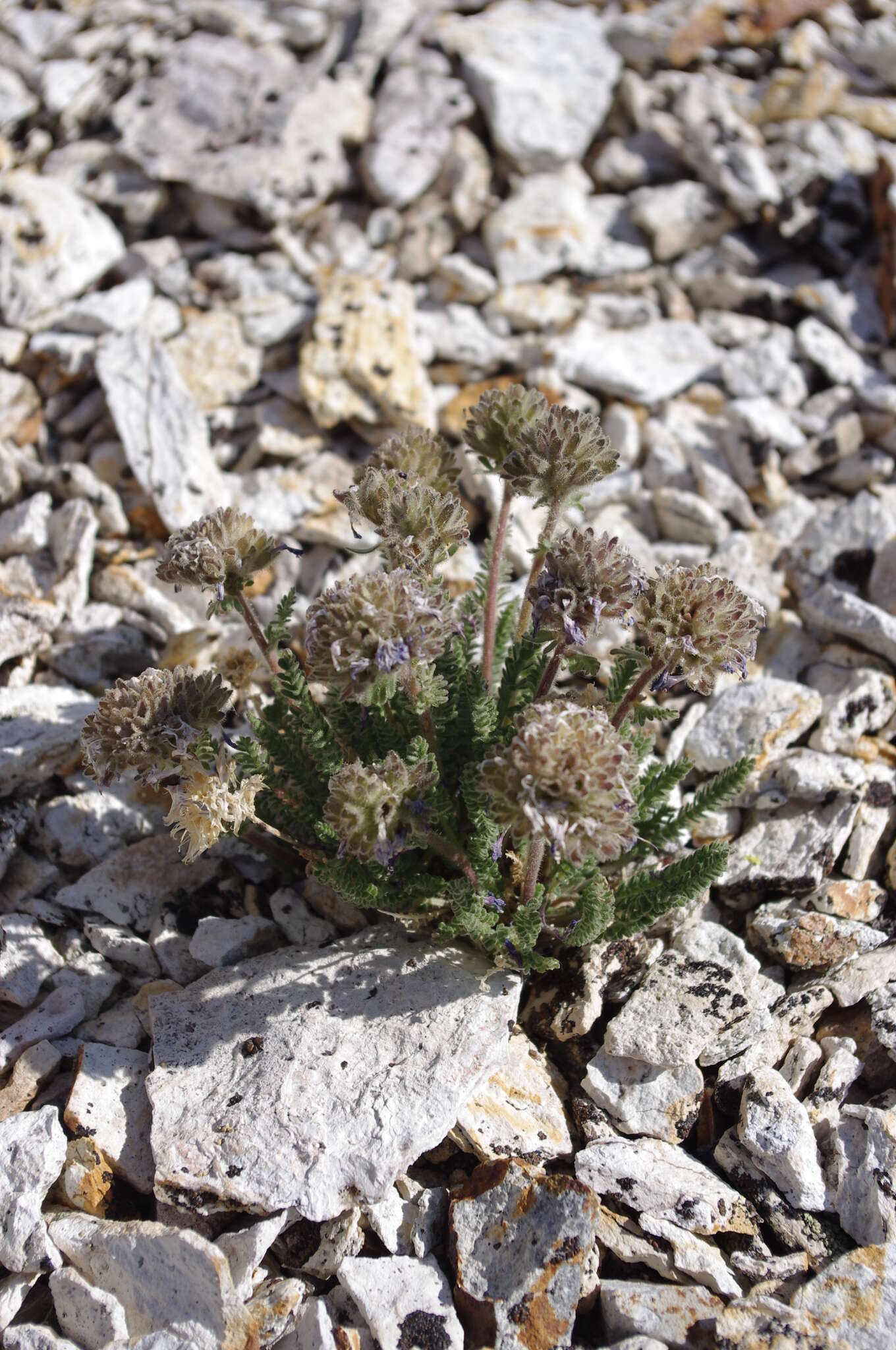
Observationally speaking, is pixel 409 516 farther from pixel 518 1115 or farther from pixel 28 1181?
pixel 28 1181

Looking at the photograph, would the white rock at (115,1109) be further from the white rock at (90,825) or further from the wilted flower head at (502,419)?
the wilted flower head at (502,419)

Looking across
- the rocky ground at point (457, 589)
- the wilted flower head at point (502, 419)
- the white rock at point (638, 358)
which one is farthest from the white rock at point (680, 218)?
the wilted flower head at point (502, 419)

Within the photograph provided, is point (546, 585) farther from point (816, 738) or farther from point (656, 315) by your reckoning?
point (656, 315)

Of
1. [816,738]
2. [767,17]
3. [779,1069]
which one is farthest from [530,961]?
[767,17]

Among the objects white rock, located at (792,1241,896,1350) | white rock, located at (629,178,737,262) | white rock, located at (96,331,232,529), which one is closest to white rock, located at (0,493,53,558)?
white rock, located at (96,331,232,529)

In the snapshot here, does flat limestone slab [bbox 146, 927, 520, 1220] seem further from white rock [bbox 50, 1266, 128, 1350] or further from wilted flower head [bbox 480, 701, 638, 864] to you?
wilted flower head [bbox 480, 701, 638, 864]

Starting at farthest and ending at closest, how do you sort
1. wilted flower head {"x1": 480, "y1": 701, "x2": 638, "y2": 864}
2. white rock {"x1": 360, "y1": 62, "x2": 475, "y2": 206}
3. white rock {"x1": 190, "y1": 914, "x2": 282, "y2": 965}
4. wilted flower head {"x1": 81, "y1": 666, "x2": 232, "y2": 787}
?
white rock {"x1": 360, "y1": 62, "x2": 475, "y2": 206}, white rock {"x1": 190, "y1": 914, "x2": 282, "y2": 965}, wilted flower head {"x1": 81, "y1": 666, "x2": 232, "y2": 787}, wilted flower head {"x1": 480, "y1": 701, "x2": 638, "y2": 864}

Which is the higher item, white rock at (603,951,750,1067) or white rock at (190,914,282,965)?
white rock at (603,951,750,1067)
